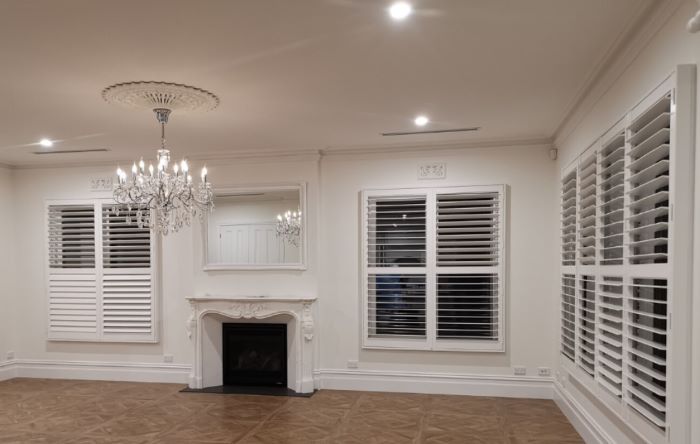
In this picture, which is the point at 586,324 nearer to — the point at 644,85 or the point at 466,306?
the point at 466,306

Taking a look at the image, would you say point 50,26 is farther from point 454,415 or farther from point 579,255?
point 454,415

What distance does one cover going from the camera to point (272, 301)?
607cm

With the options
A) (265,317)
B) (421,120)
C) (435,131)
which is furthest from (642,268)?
(265,317)

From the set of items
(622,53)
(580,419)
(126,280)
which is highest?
(622,53)

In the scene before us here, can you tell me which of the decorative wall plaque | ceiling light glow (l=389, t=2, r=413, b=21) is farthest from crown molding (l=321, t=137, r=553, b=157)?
ceiling light glow (l=389, t=2, r=413, b=21)

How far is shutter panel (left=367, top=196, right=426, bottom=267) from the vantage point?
235 inches

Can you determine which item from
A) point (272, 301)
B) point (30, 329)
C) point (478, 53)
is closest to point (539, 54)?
point (478, 53)

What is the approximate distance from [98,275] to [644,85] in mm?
6314

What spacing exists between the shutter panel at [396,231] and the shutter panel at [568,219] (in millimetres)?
1509

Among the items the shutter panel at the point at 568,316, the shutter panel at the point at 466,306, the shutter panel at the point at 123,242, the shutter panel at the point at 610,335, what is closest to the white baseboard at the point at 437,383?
the shutter panel at the point at 466,306

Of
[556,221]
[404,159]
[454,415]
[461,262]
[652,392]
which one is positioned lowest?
[454,415]

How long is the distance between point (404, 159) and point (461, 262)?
1.33m

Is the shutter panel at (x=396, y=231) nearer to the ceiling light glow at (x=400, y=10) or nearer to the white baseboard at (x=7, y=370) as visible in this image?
the ceiling light glow at (x=400, y=10)

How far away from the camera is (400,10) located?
263 centimetres
